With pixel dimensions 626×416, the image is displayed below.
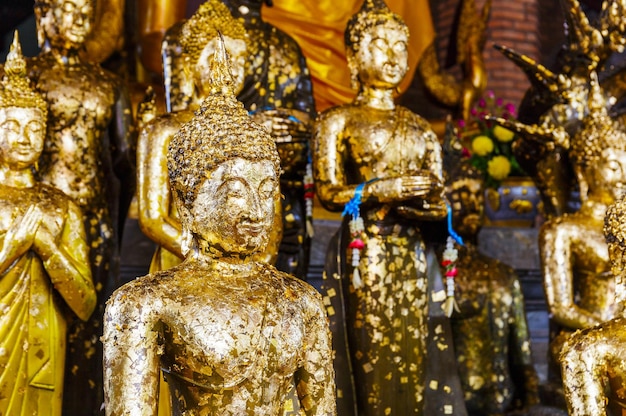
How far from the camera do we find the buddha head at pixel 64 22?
4.23 m

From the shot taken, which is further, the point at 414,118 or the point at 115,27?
the point at 115,27

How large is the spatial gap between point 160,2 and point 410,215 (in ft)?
7.49

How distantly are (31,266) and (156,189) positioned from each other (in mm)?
473

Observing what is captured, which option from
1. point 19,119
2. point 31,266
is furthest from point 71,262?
point 19,119

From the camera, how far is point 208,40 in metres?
3.83

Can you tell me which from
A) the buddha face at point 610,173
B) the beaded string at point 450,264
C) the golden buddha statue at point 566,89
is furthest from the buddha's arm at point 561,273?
the golden buddha statue at point 566,89

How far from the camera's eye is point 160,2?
18.5 feet

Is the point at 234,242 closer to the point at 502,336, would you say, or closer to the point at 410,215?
the point at 410,215

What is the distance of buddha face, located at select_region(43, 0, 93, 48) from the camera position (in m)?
4.23

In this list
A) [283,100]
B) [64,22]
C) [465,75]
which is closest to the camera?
[64,22]

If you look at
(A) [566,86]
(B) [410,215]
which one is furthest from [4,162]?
(A) [566,86]

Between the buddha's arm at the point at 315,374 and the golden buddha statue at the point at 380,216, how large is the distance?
119 centimetres

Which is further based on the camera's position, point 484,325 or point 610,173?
point 484,325

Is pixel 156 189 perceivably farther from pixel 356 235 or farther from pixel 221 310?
pixel 221 310
